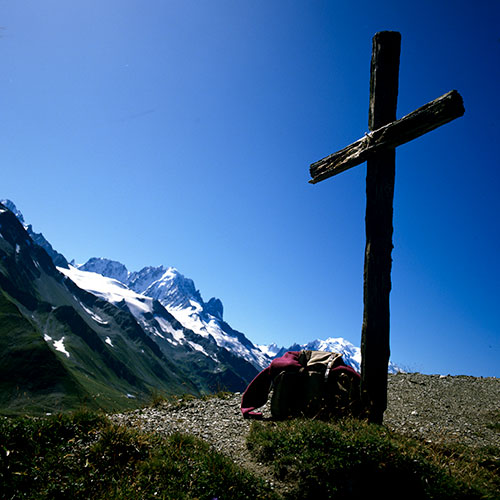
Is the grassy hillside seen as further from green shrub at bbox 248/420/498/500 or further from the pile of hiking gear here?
the pile of hiking gear

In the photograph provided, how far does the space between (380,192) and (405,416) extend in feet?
27.3

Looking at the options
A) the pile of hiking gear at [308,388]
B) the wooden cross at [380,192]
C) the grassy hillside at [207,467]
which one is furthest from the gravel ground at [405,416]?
the wooden cross at [380,192]

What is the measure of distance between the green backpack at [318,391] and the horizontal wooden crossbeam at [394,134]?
18.1 feet

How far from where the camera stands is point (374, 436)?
6.69 meters

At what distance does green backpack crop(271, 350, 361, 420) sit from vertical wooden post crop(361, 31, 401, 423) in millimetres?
649

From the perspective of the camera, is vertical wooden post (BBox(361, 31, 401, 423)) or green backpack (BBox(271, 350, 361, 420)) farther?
green backpack (BBox(271, 350, 361, 420))

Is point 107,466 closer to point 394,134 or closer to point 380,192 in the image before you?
point 380,192

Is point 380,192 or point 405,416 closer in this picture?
point 380,192

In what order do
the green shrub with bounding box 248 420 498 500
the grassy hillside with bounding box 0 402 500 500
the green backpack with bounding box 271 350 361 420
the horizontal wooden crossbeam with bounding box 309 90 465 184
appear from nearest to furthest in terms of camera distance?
1. the grassy hillside with bounding box 0 402 500 500
2. the green shrub with bounding box 248 420 498 500
3. the horizontal wooden crossbeam with bounding box 309 90 465 184
4. the green backpack with bounding box 271 350 361 420

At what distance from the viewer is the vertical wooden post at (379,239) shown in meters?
8.20

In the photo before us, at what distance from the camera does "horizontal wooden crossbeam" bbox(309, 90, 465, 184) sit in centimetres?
716

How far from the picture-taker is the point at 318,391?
9086mm

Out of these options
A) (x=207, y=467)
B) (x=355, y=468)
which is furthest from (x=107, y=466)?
(x=355, y=468)

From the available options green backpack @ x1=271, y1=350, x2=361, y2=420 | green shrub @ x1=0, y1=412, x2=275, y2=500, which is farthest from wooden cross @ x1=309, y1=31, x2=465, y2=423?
green shrub @ x1=0, y1=412, x2=275, y2=500
